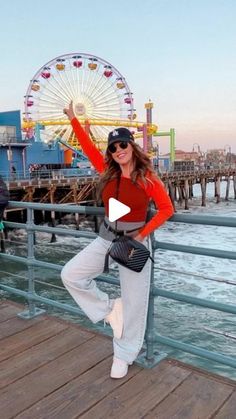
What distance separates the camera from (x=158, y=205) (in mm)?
2199

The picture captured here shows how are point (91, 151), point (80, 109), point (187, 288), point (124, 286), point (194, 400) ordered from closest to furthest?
point (194, 400), point (124, 286), point (91, 151), point (187, 288), point (80, 109)

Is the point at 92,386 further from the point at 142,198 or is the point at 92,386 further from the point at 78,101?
the point at 78,101

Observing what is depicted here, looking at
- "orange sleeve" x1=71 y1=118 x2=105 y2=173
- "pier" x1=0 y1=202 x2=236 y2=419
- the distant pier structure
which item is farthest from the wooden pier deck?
the distant pier structure

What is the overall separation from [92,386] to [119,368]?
0.19m

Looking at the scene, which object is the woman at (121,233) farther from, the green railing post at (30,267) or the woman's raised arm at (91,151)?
the green railing post at (30,267)

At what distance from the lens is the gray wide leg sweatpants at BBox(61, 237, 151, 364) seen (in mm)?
2404

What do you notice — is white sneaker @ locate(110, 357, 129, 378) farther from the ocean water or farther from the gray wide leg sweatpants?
the ocean water

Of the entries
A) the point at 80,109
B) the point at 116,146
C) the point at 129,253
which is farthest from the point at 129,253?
the point at 80,109

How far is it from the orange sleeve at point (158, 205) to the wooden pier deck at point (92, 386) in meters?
0.88

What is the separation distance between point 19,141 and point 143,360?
2856 centimetres

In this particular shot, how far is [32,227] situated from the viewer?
125 inches

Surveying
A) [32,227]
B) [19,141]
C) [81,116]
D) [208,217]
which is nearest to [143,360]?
[208,217]

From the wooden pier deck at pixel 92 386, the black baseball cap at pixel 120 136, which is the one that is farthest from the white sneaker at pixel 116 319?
the black baseball cap at pixel 120 136

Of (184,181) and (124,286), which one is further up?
(124,286)
